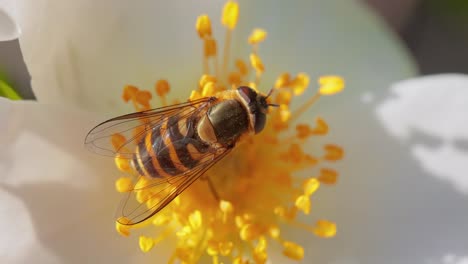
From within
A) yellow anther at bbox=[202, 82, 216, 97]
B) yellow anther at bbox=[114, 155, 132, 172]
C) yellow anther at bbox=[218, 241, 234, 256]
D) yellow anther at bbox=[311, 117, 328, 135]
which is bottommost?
yellow anther at bbox=[218, 241, 234, 256]

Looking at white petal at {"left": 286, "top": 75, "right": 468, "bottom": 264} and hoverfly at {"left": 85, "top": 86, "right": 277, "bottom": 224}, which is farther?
white petal at {"left": 286, "top": 75, "right": 468, "bottom": 264}

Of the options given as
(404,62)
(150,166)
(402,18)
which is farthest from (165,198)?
(402,18)

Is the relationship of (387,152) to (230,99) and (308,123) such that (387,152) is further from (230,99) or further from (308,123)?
(230,99)

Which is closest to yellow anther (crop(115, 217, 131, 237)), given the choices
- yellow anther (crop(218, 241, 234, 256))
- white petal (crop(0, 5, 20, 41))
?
yellow anther (crop(218, 241, 234, 256))

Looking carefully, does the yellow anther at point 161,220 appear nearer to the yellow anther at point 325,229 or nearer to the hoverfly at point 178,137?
the hoverfly at point 178,137

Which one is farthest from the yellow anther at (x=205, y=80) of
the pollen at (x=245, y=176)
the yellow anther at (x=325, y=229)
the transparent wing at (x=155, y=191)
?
the yellow anther at (x=325, y=229)

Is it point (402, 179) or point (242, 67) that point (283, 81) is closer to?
point (242, 67)

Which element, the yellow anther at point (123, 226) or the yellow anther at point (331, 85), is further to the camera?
the yellow anther at point (331, 85)

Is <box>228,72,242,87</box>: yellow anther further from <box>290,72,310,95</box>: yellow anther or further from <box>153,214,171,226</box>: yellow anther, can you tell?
<box>153,214,171,226</box>: yellow anther

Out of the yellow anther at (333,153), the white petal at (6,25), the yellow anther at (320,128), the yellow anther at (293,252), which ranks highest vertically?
the white petal at (6,25)
